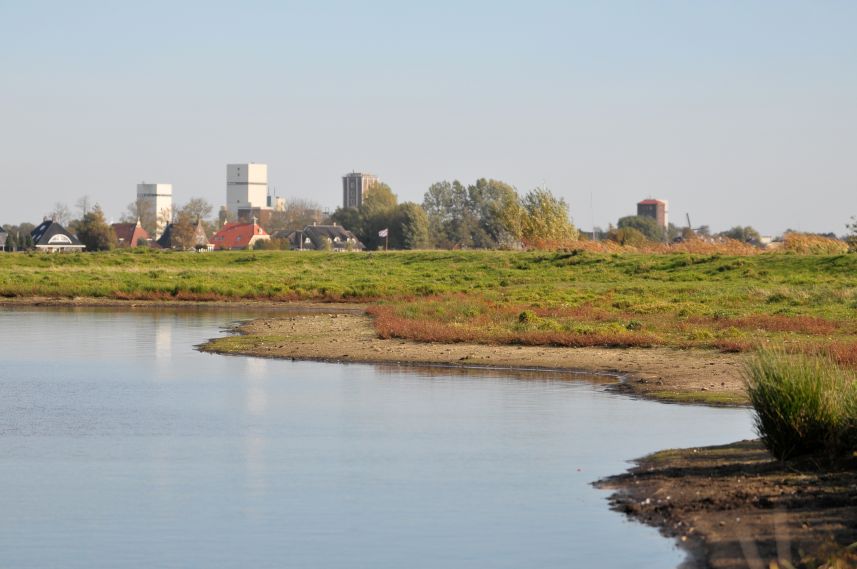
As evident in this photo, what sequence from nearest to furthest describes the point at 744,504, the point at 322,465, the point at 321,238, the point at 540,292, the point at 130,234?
the point at 744,504 → the point at 322,465 → the point at 540,292 → the point at 321,238 → the point at 130,234

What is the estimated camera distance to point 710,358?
99.5ft

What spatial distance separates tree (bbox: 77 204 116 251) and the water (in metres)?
104

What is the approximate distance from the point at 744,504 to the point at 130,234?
510ft

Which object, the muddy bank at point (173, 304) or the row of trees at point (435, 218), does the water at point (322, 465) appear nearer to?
the muddy bank at point (173, 304)

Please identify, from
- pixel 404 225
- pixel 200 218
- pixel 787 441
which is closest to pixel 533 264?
pixel 787 441

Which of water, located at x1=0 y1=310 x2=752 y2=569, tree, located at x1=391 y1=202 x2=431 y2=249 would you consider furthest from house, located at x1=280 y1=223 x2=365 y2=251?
water, located at x1=0 y1=310 x2=752 y2=569

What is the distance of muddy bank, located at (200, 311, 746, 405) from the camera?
25734 millimetres

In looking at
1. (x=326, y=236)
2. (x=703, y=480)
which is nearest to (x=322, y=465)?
(x=703, y=480)

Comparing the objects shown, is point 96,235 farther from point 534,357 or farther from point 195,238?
point 534,357

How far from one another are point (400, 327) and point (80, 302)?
27520mm

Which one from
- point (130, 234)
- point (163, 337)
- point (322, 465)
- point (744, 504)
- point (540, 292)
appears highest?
point (130, 234)

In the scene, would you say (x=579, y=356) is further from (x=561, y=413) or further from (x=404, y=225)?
(x=404, y=225)

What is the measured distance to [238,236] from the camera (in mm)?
159500

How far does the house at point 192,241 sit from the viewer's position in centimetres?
13925
